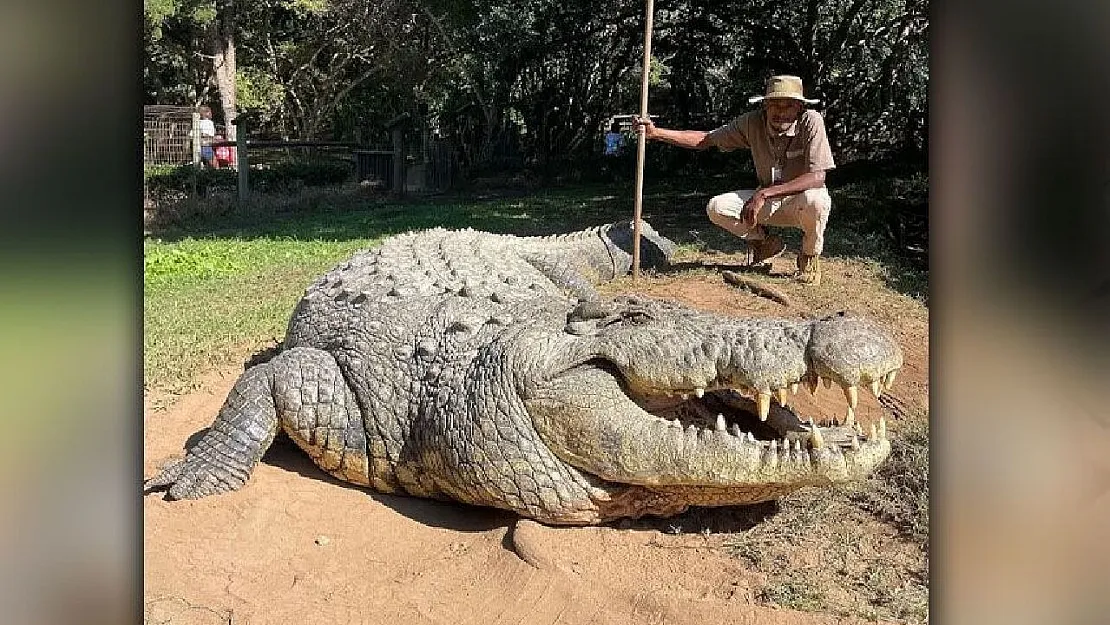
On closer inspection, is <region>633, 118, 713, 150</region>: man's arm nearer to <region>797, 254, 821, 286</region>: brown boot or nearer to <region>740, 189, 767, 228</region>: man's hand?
<region>740, 189, 767, 228</region>: man's hand

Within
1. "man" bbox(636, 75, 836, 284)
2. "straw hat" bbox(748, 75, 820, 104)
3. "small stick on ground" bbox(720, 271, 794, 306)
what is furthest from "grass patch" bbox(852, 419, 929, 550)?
"straw hat" bbox(748, 75, 820, 104)

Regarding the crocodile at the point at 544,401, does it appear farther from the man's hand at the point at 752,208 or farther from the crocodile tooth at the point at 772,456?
the man's hand at the point at 752,208

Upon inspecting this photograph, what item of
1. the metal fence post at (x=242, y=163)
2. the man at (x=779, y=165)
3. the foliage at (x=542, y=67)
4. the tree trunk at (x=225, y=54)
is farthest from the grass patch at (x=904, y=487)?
the tree trunk at (x=225, y=54)

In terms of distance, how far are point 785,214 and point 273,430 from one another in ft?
7.69

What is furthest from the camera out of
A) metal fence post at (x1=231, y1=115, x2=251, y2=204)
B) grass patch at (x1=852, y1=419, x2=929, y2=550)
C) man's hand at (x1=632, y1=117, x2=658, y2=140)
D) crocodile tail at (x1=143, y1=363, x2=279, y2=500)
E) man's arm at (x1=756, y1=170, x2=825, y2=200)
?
metal fence post at (x1=231, y1=115, x2=251, y2=204)

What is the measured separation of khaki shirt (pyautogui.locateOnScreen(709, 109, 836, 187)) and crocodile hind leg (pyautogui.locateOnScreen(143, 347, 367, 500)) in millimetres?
1885

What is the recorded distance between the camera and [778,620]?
5.97ft

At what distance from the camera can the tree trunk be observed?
4980mm

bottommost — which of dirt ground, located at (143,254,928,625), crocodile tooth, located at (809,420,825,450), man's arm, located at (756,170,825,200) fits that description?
dirt ground, located at (143,254,928,625)

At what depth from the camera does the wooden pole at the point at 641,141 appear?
354 cm
